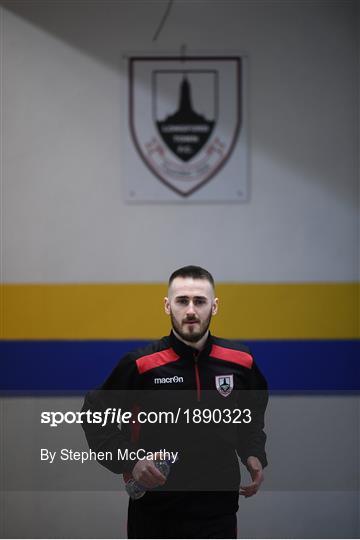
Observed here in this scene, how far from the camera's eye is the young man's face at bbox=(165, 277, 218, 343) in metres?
2.17

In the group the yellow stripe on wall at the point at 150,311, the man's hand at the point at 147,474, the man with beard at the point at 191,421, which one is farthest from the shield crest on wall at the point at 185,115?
the man's hand at the point at 147,474

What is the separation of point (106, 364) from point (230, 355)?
4.48 ft

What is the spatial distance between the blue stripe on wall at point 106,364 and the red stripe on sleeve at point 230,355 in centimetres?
126

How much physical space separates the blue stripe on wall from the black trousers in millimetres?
1395

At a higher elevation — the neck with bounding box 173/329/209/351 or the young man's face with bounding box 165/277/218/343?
the young man's face with bounding box 165/277/218/343

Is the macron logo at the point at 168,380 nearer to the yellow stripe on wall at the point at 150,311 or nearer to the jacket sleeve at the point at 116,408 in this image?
the jacket sleeve at the point at 116,408

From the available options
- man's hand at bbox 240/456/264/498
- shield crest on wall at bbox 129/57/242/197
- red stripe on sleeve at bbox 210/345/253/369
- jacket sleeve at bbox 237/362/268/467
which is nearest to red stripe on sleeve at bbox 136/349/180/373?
red stripe on sleeve at bbox 210/345/253/369

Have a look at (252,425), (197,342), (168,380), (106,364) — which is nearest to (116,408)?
(168,380)

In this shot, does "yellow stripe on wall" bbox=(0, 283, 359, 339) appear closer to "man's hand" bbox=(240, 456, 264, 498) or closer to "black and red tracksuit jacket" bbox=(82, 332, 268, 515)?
"black and red tracksuit jacket" bbox=(82, 332, 268, 515)

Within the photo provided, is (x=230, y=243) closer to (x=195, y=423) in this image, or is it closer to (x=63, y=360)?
(x=63, y=360)

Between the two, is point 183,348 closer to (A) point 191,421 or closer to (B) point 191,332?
(B) point 191,332

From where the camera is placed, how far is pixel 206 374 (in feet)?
7.23

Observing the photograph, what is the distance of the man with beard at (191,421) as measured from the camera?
2115 millimetres

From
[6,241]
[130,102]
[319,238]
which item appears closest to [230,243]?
[319,238]
